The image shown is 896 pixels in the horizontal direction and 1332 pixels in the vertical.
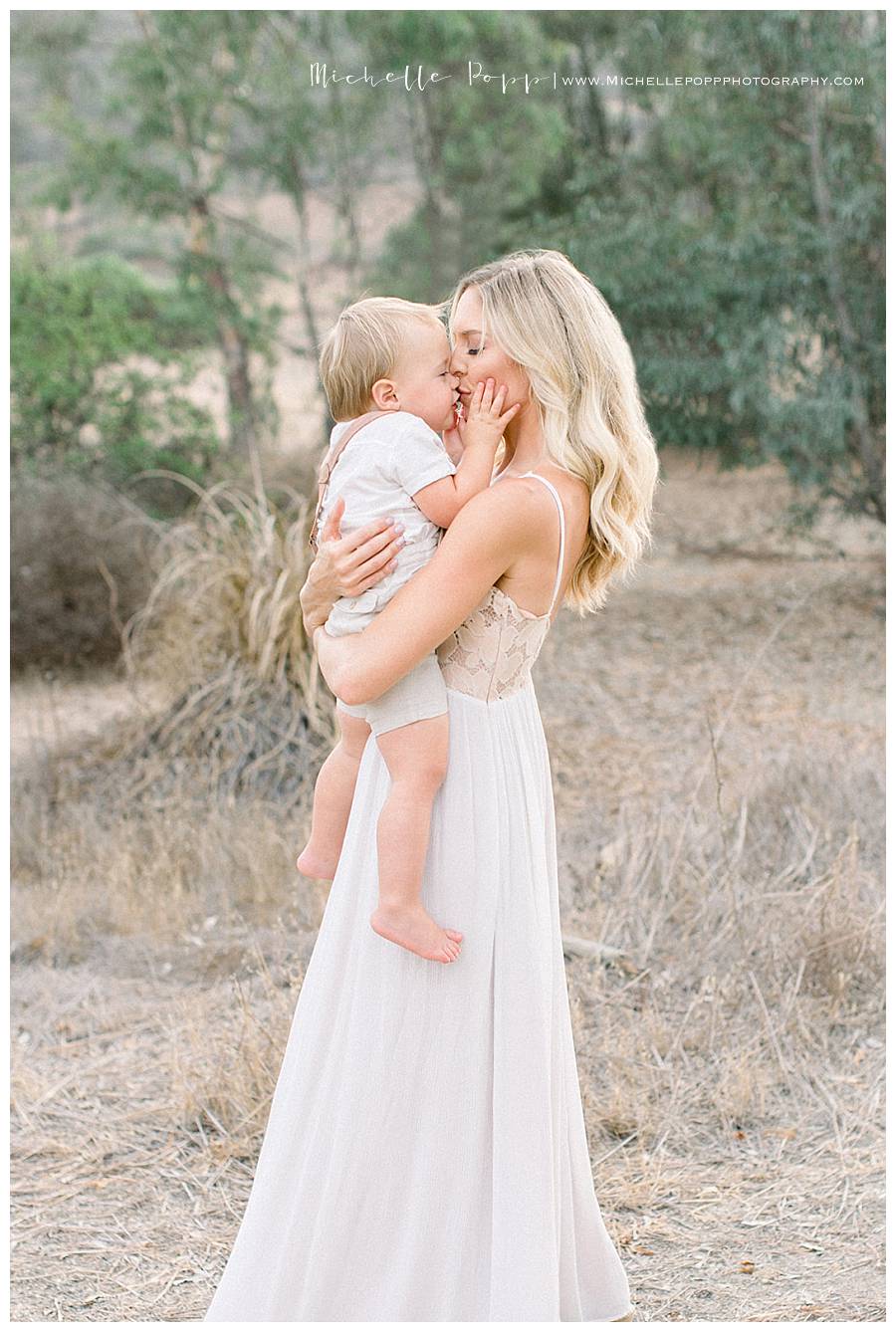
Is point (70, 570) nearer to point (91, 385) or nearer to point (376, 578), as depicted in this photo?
point (91, 385)

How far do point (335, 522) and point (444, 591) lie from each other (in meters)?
0.30

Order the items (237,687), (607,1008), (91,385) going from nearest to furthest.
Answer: (607,1008) → (237,687) → (91,385)

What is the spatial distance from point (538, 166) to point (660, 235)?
2.28m

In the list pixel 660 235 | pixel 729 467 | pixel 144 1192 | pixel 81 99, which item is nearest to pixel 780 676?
pixel 729 467

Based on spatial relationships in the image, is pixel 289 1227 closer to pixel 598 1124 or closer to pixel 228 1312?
pixel 228 1312

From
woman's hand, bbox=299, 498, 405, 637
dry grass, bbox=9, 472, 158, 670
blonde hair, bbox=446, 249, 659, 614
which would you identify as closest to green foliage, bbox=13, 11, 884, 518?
dry grass, bbox=9, 472, 158, 670

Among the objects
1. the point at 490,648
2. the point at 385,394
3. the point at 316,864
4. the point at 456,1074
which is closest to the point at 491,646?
the point at 490,648

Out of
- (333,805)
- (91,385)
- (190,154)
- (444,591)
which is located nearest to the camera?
(444,591)

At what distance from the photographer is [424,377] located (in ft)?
7.72

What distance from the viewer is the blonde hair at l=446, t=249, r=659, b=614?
2.26 m

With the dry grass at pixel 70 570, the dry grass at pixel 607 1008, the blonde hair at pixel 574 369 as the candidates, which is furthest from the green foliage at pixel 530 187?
the blonde hair at pixel 574 369

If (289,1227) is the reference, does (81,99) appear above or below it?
above

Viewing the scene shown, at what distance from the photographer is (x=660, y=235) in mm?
8562

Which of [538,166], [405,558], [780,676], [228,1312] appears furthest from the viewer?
[538,166]
